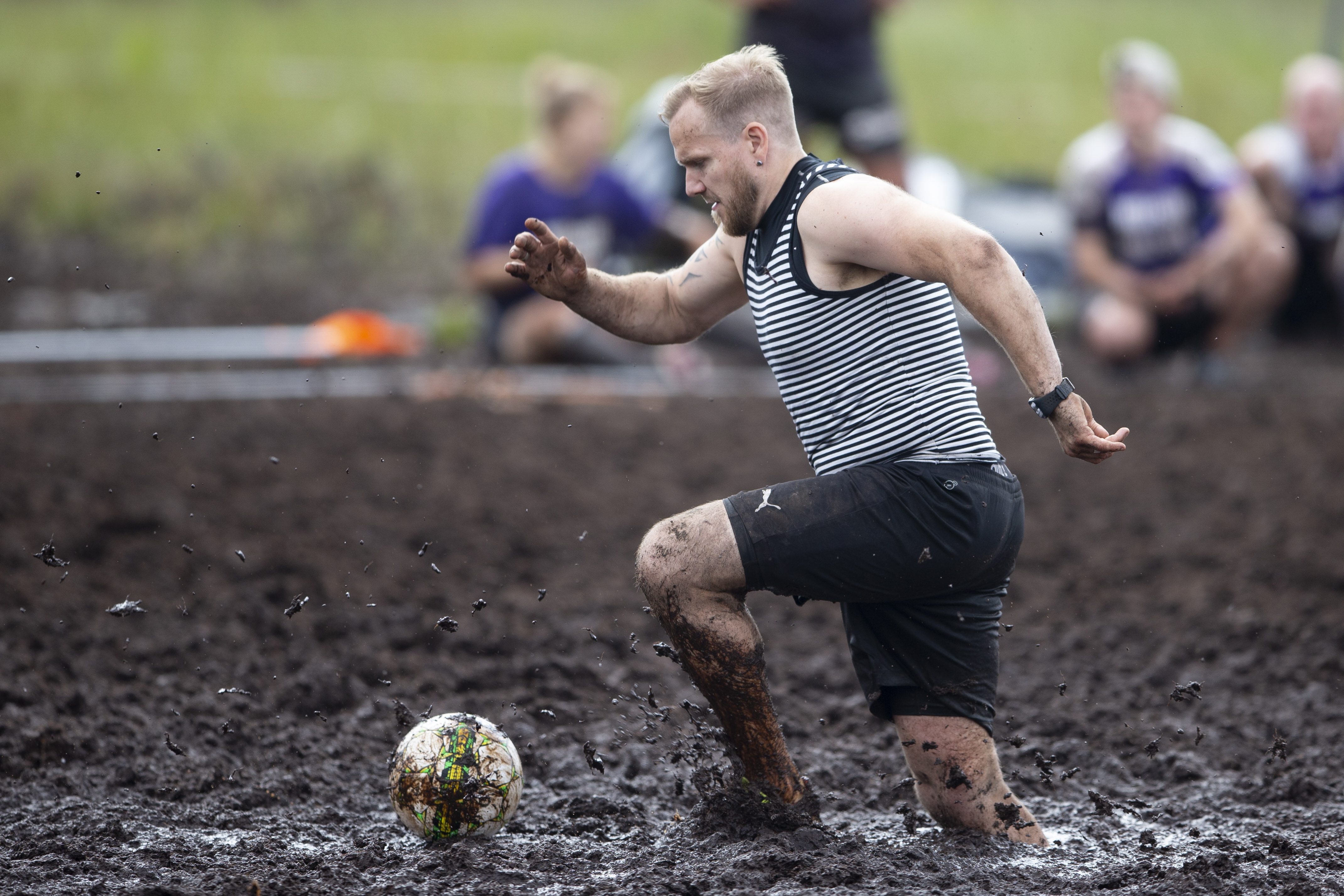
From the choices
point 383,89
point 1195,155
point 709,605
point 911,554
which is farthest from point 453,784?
point 383,89

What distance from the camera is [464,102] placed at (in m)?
17.1

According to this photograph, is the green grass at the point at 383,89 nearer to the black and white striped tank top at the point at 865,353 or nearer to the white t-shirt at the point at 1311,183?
the white t-shirt at the point at 1311,183

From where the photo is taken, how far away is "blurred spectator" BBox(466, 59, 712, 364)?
8.76m

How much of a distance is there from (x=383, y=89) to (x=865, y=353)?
15242 millimetres

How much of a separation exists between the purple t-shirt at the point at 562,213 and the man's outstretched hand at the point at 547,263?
5.01 meters

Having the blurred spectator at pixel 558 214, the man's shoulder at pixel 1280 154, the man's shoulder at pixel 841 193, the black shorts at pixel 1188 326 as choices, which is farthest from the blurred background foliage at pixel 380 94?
the man's shoulder at pixel 841 193

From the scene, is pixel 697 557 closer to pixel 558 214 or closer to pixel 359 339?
pixel 558 214

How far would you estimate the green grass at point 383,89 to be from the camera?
14242 mm

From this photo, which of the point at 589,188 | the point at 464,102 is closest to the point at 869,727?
the point at 589,188

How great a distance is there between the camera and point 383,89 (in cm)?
1736

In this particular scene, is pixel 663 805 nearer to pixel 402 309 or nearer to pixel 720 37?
pixel 402 309

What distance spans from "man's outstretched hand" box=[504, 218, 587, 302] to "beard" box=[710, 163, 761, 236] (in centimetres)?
43

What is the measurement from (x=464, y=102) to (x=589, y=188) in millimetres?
8561

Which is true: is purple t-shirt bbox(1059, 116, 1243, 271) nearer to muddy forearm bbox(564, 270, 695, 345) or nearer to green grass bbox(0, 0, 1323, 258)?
green grass bbox(0, 0, 1323, 258)
